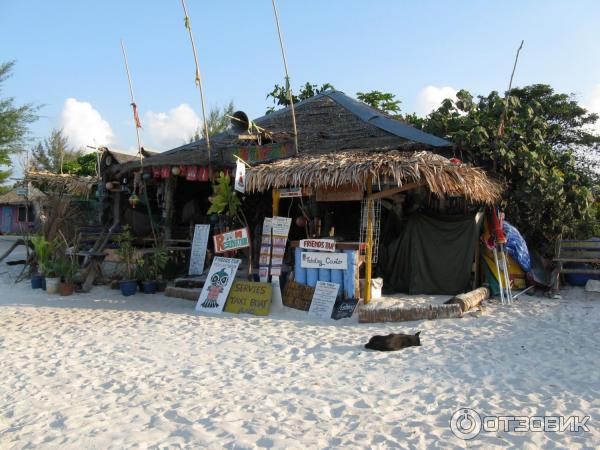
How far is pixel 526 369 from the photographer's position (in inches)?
201

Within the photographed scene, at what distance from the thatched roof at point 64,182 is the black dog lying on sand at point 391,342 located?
10176 millimetres

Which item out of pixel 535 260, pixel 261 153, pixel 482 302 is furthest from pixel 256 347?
pixel 535 260

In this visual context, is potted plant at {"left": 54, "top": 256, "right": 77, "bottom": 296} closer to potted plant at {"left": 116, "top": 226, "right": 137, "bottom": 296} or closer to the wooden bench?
potted plant at {"left": 116, "top": 226, "right": 137, "bottom": 296}

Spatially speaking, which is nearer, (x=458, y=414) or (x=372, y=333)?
(x=458, y=414)

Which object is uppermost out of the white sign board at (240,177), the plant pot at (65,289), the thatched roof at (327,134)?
the thatched roof at (327,134)

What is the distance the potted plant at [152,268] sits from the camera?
392 inches

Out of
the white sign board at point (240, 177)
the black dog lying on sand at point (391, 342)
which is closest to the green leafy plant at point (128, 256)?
the white sign board at point (240, 177)

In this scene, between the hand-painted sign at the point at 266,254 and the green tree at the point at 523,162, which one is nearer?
the hand-painted sign at the point at 266,254

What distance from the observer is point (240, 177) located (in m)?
8.61

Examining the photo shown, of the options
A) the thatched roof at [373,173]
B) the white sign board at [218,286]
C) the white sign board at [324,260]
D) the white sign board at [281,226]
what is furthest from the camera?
the white sign board at [281,226]

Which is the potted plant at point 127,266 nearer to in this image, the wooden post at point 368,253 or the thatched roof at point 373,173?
the thatched roof at point 373,173

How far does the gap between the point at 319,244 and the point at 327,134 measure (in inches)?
141

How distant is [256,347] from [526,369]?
311cm

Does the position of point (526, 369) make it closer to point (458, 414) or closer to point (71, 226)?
point (458, 414)
